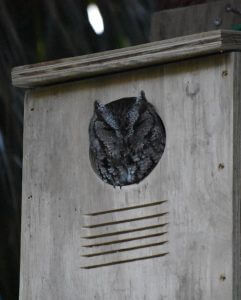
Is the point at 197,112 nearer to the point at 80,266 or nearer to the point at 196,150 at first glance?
the point at 196,150

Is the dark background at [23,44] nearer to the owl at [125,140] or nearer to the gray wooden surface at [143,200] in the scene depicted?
the gray wooden surface at [143,200]

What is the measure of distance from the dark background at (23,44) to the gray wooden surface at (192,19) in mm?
955

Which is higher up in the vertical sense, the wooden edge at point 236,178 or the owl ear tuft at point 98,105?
the owl ear tuft at point 98,105

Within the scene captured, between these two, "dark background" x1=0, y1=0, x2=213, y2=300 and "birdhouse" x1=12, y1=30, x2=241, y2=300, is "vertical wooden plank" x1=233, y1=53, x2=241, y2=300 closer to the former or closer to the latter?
"birdhouse" x1=12, y1=30, x2=241, y2=300

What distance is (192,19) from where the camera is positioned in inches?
189

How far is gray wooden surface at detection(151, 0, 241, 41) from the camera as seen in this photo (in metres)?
4.73

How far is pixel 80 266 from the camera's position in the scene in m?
4.39

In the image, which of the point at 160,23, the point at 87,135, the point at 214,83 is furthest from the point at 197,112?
the point at 160,23

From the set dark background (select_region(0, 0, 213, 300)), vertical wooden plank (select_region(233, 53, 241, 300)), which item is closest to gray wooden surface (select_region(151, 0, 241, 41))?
vertical wooden plank (select_region(233, 53, 241, 300))

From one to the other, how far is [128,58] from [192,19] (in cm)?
58

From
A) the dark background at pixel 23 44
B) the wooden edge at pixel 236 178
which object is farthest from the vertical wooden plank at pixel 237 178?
the dark background at pixel 23 44

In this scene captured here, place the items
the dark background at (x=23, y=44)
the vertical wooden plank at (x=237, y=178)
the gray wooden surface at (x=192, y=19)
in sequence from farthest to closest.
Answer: the dark background at (x=23, y=44)
the gray wooden surface at (x=192, y=19)
the vertical wooden plank at (x=237, y=178)

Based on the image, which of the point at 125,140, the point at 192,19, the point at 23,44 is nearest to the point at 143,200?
the point at 125,140

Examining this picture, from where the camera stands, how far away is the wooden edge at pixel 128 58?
162 inches
